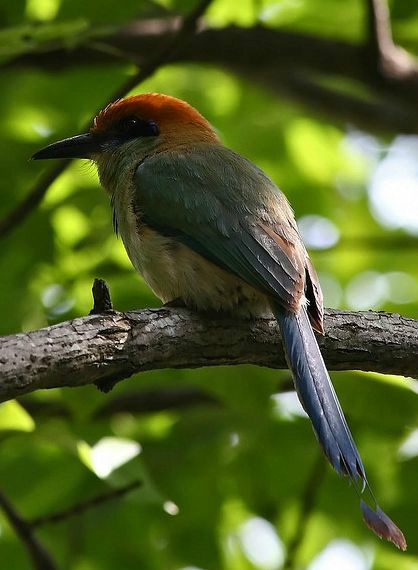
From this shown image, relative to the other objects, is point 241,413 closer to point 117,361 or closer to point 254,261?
point 254,261

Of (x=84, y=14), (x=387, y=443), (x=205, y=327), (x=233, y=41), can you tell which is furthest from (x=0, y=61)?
(x=387, y=443)

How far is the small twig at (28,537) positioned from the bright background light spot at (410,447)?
1.81 meters

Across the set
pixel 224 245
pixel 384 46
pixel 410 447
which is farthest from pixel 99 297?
pixel 384 46

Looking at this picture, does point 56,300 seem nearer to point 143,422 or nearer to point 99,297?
point 143,422

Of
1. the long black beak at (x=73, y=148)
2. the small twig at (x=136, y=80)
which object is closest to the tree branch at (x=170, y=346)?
the small twig at (x=136, y=80)

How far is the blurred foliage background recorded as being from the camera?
4.48 m

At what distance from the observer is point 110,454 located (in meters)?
4.32

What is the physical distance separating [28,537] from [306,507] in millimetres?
1391

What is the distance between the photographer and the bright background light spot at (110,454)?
13.9 feet

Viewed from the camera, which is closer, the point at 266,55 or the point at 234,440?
the point at 234,440

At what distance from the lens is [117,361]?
3.39m

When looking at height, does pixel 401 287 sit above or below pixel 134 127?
below

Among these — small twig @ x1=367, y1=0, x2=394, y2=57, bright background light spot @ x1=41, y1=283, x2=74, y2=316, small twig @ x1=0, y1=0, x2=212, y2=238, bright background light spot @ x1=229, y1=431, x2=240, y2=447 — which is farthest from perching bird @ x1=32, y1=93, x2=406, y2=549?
small twig @ x1=367, y1=0, x2=394, y2=57

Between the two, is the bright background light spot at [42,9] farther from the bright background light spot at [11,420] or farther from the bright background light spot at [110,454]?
the bright background light spot at [110,454]
